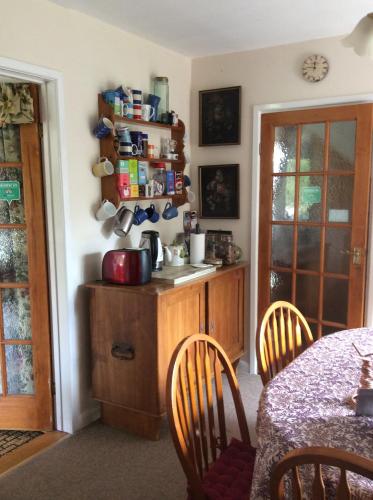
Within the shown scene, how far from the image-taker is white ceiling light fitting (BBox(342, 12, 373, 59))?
1.51 m

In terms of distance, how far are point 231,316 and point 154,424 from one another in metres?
1.07

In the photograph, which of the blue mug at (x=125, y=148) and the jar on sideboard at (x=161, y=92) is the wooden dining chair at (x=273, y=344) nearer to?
the blue mug at (x=125, y=148)

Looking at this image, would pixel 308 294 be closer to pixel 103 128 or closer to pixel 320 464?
pixel 103 128

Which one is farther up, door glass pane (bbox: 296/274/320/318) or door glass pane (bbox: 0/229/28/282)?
door glass pane (bbox: 0/229/28/282)

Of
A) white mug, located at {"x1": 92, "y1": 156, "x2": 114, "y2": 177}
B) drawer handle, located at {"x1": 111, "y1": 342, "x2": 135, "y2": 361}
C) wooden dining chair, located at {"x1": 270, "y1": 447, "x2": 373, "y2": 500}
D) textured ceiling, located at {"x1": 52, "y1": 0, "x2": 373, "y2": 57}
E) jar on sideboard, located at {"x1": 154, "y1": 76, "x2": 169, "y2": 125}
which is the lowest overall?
drawer handle, located at {"x1": 111, "y1": 342, "x2": 135, "y2": 361}

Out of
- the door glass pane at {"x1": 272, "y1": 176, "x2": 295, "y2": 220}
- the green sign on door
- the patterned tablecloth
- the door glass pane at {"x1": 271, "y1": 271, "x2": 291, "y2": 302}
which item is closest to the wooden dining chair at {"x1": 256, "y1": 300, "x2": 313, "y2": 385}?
the patterned tablecloth

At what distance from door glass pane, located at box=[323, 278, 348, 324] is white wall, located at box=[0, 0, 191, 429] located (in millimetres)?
1530

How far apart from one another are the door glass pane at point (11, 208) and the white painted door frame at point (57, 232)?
153mm

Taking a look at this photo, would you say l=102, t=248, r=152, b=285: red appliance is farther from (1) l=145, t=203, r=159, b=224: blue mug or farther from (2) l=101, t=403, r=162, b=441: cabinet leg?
(2) l=101, t=403, r=162, b=441: cabinet leg

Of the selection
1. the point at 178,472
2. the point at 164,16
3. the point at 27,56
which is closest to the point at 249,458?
the point at 178,472

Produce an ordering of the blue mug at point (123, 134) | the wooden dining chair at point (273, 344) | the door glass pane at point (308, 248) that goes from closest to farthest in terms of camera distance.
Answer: the wooden dining chair at point (273, 344) → the blue mug at point (123, 134) → the door glass pane at point (308, 248)

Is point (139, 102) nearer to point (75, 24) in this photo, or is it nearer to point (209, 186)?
point (75, 24)

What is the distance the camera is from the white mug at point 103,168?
2758mm

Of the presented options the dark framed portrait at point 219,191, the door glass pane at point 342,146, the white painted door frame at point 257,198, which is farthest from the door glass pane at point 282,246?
the door glass pane at point 342,146
